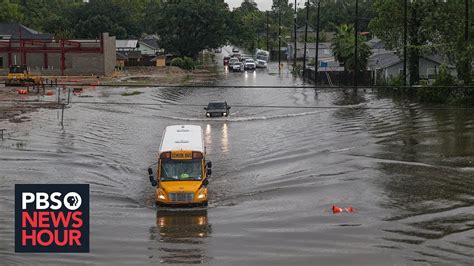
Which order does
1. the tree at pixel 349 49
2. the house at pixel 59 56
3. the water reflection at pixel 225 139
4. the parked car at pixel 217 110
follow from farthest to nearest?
the house at pixel 59 56 → the tree at pixel 349 49 → the parked car at pixel 217 110 → the water reflection at pixel 225 139

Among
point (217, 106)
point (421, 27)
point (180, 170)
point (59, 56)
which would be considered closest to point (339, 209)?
point (180, 170)

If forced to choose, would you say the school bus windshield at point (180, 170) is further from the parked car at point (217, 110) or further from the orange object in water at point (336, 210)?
the parked car at point (217, 110)

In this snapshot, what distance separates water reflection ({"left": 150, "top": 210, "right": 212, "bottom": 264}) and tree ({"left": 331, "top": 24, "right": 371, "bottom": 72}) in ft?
177

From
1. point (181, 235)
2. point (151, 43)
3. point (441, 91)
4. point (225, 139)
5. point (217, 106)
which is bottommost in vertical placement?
point (181, 235)

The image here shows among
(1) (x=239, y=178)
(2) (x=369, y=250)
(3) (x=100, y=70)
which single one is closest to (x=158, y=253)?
(2) (x=369, y=250)

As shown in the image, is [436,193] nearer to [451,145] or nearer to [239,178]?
[239,178]

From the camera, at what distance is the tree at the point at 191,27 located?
120 meters

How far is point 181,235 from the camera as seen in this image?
74.9 ft

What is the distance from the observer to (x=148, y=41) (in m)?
145

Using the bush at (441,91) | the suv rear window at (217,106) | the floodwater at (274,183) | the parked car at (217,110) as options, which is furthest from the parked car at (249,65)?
the parked car at (217,110)

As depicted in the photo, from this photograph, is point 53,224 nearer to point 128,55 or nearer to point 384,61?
point 384,61

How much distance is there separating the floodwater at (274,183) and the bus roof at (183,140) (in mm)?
2363

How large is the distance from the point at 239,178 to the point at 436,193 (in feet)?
30.3

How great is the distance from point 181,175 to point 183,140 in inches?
94.9
